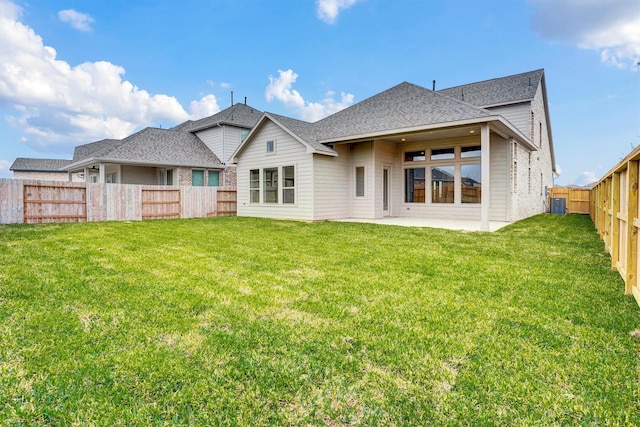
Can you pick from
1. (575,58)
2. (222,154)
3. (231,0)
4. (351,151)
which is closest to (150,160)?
(222,154)

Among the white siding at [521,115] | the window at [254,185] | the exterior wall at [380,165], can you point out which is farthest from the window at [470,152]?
the window at [254,185]

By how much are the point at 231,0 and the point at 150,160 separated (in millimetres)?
8881

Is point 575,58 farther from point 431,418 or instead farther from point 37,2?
point 37,2

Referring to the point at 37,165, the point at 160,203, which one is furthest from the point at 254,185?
the point at 37,165

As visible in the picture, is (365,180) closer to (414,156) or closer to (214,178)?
(414,156)

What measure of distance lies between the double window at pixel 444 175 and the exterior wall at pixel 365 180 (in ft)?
6.23

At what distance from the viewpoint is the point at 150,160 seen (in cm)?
1716

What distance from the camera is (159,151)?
1823 centimetres

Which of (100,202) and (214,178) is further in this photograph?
(214,178)

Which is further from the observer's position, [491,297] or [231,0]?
[231,0]

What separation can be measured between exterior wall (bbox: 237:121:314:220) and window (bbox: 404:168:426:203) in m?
4.23

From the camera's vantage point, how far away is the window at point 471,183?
1216 cm

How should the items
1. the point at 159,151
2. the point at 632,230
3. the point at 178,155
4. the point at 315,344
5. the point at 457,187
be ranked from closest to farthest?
the point at 315,344
the point at 632,230
the point at 457,187
the point at 159,151
the point at 178,155

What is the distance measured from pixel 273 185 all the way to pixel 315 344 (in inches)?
456
